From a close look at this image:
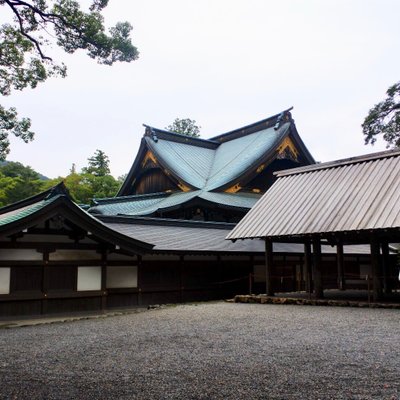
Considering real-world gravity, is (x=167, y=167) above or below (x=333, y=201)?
above

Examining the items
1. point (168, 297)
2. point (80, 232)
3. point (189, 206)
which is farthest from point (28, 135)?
point (189, 206)

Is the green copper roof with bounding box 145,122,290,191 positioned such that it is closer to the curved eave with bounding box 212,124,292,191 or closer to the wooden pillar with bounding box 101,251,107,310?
the curved eave with bounding box 212,124,292,191

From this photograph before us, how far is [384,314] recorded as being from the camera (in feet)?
37.1

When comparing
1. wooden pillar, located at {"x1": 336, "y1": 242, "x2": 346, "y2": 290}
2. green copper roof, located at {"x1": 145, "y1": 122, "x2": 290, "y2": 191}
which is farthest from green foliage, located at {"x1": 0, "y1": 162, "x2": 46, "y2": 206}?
wooden pillar, located at {"x1": 336, "y1": 242, "x2": 346, "y2": 290}

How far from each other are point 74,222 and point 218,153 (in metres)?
20.1

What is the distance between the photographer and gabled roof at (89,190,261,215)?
22.7 meters

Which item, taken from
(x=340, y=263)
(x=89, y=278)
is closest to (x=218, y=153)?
(x=340, y=263)

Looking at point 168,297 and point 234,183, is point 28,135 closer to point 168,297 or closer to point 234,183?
point 168,297

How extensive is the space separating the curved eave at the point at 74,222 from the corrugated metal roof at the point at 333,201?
3.41m

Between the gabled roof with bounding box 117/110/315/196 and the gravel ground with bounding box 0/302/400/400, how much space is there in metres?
14.6

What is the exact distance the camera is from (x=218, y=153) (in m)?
32.2

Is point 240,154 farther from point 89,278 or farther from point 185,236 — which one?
point 89,278

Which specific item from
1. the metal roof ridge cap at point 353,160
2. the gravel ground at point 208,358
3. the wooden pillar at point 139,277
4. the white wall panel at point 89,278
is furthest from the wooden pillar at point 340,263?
the white wall panel at point 89,278

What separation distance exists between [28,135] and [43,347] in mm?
8070
